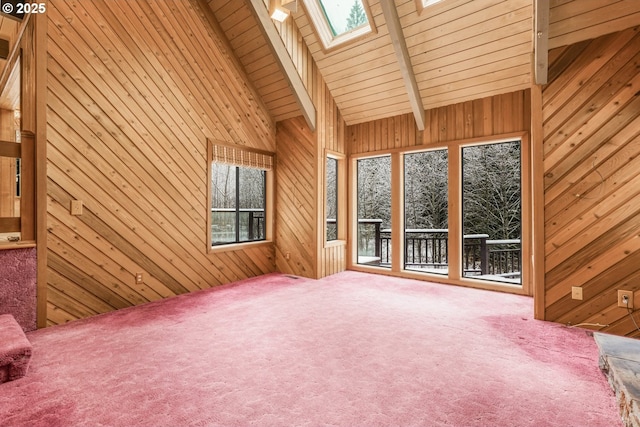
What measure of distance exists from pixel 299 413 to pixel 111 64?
3708 millimetres

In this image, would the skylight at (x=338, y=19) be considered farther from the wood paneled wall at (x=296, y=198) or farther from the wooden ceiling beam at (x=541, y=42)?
the wooden ceiling beam at (x=541, y=42)

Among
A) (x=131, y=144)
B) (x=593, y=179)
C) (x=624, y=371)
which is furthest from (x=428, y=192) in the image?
(x=131, y=144)

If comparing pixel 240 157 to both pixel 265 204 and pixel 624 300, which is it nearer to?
pixel 265 204

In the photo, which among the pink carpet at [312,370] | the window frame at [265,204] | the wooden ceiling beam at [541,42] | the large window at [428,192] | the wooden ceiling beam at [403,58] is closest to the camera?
the pink carpet at [312,370]

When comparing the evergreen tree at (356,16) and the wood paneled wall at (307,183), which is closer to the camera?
the evergreen tree at (356,16)

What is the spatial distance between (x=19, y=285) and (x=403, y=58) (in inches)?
177

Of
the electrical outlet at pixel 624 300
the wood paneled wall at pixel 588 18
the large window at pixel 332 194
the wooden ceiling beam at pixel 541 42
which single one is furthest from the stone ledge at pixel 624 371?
the large window at pixel 332 194

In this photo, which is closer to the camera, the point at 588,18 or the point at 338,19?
the point at 588,18

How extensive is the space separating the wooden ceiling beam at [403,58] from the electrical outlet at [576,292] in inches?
107

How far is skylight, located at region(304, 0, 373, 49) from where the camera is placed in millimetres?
3910

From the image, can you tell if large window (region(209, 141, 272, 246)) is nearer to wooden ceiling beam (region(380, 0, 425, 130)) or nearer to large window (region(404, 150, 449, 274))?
wooden ceiling beam (region(380, 0, 425, 130))

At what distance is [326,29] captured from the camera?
4191 mm

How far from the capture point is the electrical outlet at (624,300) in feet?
8.37
